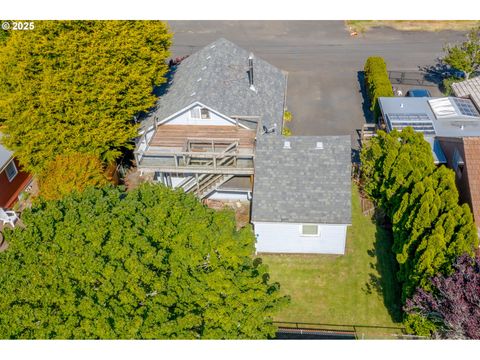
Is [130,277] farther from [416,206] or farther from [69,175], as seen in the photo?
[416,206]

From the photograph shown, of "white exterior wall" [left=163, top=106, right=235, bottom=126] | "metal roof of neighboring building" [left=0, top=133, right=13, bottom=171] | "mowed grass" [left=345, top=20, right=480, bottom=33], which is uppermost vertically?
"mowed grass" [left=345, top=20, right=480, bottom=33]

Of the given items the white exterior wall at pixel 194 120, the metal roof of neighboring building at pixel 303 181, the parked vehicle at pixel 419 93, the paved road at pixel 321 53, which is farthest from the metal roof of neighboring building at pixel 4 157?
the parked vehicle at pixel 419 93

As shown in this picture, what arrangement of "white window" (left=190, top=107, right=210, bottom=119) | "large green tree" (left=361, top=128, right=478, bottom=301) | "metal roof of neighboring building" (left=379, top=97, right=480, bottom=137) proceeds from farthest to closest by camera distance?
"metal roof of neighboring building" (left=379, top=97, right=480, bottom=137), "white window" (left=190, top=107, right=210, bottom=119), "large green tree" (left=361, top=128, right=478, bottom=301)

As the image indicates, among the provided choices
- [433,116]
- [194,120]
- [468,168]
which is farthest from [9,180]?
[433,116]

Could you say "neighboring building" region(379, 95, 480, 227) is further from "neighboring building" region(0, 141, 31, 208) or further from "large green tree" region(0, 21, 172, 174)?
"neighboring building" region(0, 141, 31, 208)

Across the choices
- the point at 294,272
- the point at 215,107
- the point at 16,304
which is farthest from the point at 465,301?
the point at 215,107

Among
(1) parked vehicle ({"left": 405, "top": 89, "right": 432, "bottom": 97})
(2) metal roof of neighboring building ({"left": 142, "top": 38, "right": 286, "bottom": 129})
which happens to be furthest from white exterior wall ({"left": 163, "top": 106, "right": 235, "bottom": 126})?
(1) parked vehicle ({"left": 405, "top": 89, "right": 432, "bottom": 97})

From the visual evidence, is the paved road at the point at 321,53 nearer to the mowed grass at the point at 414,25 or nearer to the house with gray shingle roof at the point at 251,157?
the mowed grass at the point at 414,25

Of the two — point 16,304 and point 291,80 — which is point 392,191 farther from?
point 291,80
